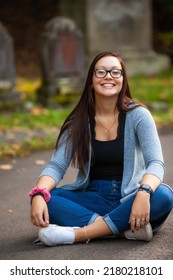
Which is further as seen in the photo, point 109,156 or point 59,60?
point 59,60

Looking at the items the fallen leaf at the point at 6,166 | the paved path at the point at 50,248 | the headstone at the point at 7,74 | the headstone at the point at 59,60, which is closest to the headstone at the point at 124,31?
the headstone at the point at 59,60

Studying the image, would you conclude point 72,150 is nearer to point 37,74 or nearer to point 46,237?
point 46,237

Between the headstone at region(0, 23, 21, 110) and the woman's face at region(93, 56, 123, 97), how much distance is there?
5864 millimetres

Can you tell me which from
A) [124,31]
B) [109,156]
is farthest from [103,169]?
[124,31]

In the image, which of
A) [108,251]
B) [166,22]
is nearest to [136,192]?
[108,251]

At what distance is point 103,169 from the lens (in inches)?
154

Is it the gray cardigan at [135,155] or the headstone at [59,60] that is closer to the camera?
the gray cardigan at [135,155]

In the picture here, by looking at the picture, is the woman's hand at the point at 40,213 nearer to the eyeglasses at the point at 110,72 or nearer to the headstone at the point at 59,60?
the eyeglasses at the point at 110,72

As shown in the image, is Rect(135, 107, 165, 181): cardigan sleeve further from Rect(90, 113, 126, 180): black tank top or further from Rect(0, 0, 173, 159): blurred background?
Rect(0, 0, 173, 159): blurred background

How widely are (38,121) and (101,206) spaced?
505 centimetres

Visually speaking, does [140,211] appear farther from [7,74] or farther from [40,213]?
[7,74]

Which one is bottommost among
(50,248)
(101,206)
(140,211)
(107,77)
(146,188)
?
(50,248)

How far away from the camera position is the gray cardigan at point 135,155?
371cm
